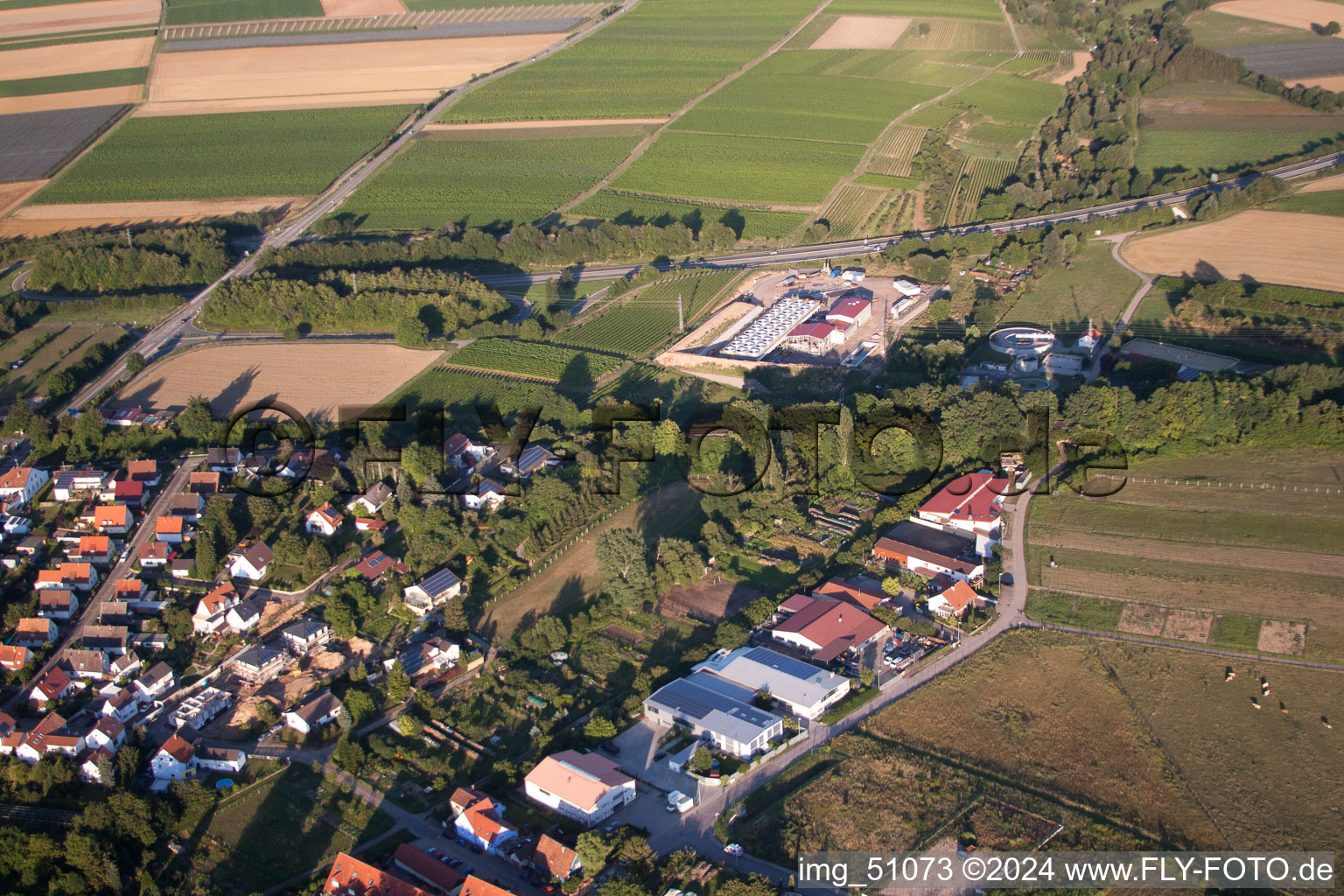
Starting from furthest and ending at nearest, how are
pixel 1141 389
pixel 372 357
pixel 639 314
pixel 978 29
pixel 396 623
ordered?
pixel 978 29, pixel 639 314, pixel 372 357, pixel 1141 389, pixel 396 623

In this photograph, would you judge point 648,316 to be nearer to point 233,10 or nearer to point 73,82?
point 73,82

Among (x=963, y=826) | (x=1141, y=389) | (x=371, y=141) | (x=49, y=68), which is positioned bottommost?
(x=963, y=826)

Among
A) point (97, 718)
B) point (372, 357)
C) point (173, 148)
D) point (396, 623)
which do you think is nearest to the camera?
point (97, 718)

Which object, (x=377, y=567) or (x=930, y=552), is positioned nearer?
(x=930, y=552)

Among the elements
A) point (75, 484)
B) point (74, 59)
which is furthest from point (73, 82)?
point (75, 484)

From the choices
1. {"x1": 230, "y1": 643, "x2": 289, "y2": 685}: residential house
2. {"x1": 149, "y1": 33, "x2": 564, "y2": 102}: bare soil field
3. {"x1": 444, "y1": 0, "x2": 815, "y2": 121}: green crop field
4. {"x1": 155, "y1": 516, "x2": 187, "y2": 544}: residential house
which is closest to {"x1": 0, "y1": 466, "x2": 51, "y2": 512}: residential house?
{"x1": 155, "y1": 516, "x2": 187, "y2": 544}: residential house

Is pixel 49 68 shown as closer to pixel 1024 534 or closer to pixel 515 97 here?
pixel 515 97

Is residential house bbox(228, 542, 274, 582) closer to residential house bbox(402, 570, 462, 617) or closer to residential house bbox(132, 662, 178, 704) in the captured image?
residential house bbox(132, 662, 178, 704)

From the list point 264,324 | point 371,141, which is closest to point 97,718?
point 264,324
